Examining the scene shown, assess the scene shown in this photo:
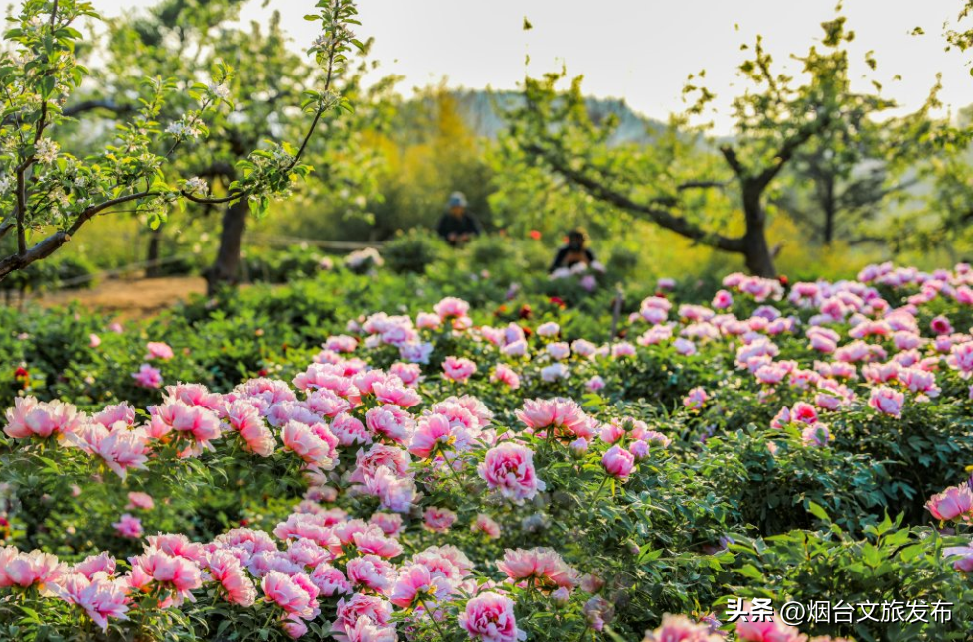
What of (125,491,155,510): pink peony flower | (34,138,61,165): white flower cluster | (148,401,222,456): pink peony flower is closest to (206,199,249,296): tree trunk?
(125,491,155,510): pink peony flower

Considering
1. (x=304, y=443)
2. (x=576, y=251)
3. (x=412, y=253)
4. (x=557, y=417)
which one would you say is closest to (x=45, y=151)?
(x=304, y=443)

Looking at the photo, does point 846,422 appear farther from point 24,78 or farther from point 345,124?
point 345,124

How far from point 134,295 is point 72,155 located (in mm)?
9463

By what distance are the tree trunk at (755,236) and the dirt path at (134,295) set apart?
5.95 metres

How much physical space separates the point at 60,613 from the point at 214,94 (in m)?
1.38

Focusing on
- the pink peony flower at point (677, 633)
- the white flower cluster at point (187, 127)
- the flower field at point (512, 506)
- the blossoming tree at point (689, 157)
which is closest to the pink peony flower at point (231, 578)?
the flower field at point (512, 506)

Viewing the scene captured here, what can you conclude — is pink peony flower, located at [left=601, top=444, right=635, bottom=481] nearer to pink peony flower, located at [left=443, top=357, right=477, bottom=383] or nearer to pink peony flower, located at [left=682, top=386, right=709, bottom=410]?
pink peony flower, located at [left=443, top=357, right=477, bottom=383]

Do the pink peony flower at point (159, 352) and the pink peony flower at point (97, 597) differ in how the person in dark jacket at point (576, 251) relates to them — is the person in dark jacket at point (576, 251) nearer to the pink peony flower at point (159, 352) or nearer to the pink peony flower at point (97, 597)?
the pink peony flower at point (159, 352)

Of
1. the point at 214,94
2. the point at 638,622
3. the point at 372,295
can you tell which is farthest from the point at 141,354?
the point at 638,622

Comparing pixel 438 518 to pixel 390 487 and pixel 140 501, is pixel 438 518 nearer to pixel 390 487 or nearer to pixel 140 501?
pixel 390 487

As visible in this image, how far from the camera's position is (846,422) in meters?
3.18

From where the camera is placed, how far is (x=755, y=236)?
891cm

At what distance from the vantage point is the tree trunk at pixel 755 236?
8.82 meters

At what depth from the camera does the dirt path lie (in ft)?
32.4
